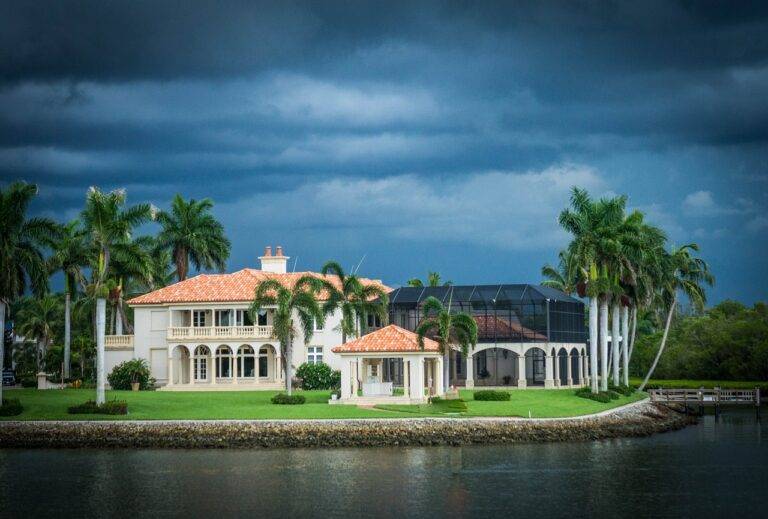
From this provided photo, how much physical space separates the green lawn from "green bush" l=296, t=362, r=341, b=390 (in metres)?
3.35

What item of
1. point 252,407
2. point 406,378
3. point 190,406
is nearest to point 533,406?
point 406,378

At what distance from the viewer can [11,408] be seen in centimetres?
6294

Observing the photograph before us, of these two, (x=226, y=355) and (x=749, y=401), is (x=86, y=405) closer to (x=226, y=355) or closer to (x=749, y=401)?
(x=226, y=355)

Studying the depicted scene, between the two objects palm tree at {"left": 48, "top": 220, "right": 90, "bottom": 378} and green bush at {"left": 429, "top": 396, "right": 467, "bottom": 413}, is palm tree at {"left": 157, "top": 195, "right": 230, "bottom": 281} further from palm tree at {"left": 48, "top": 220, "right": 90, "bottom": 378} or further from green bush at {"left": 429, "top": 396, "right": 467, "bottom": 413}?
green bush at {"left": 429, "top": 396, "right": 467, "bottom": 413}

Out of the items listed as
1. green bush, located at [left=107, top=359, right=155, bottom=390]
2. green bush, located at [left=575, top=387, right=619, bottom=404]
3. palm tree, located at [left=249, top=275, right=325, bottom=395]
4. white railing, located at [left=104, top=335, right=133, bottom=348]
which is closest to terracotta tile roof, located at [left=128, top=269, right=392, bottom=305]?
white railing, located at [left=104, top=335, right=133, bottom=348]

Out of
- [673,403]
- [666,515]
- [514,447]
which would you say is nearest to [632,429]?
[514,447]

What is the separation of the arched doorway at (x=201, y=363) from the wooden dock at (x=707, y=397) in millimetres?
33714

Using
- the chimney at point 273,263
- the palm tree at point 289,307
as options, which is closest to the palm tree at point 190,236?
the chimney at point 273,263

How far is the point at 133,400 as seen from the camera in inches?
2721

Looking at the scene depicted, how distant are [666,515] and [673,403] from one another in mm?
45534

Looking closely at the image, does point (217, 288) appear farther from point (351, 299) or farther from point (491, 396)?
point (491, 396)

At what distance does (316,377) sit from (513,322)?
51.1 feet

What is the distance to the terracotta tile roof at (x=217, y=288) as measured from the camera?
81.6 m

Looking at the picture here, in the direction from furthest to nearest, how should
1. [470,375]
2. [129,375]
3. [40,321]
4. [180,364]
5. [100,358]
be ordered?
[40,321] < [180,364] < [470,375] < [129,375] < [100,358]
